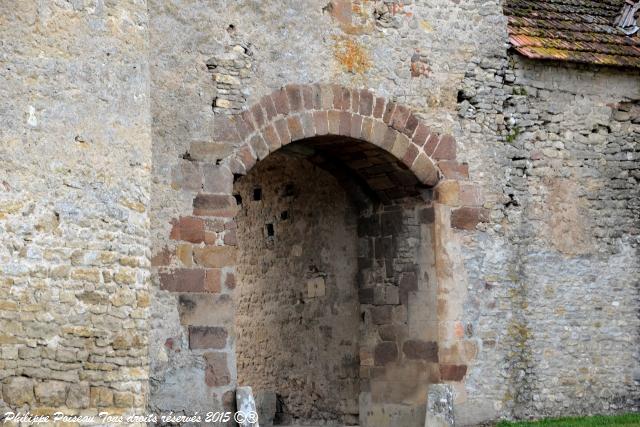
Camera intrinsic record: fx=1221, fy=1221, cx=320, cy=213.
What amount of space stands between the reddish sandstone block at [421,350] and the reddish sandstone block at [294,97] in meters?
2.39

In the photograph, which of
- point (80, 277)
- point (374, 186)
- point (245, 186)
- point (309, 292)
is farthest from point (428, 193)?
point (80, 277)

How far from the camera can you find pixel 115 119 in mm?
8031

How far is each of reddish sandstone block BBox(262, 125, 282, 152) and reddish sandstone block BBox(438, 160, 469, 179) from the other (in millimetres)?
1661

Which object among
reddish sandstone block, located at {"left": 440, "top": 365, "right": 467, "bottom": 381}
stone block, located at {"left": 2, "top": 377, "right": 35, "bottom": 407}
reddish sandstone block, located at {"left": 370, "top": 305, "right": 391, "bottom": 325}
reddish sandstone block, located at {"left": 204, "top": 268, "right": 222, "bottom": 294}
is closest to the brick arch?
reddish sandstone block, located at {"left": 204, "top": 268, "right": 222, "bottom": 294}

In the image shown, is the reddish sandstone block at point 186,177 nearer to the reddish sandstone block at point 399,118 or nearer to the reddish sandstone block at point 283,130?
the reddish sandstone block at point 283,130

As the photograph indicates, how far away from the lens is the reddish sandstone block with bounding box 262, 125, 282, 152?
1001 centimetres

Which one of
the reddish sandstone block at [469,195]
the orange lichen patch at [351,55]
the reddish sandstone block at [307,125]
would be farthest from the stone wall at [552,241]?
the reddish sandstone block at [307,125]

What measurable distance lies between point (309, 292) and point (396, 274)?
61.0 inches

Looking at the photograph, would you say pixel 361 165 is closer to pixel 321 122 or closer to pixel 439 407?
pixel 321 122

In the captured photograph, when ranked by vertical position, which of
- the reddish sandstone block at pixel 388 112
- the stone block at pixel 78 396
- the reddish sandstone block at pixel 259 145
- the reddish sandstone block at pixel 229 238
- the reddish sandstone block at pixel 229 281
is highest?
the reddish sandstone block at pixel 388 112

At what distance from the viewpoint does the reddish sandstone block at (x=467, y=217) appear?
11.0 m

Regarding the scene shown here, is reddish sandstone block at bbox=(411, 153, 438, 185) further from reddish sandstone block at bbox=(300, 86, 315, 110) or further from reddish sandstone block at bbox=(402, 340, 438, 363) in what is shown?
reddish sandstone block at bbox=(402, 340, 438, 363)

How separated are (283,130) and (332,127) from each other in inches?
18.8

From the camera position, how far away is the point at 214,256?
9703 millimetres
